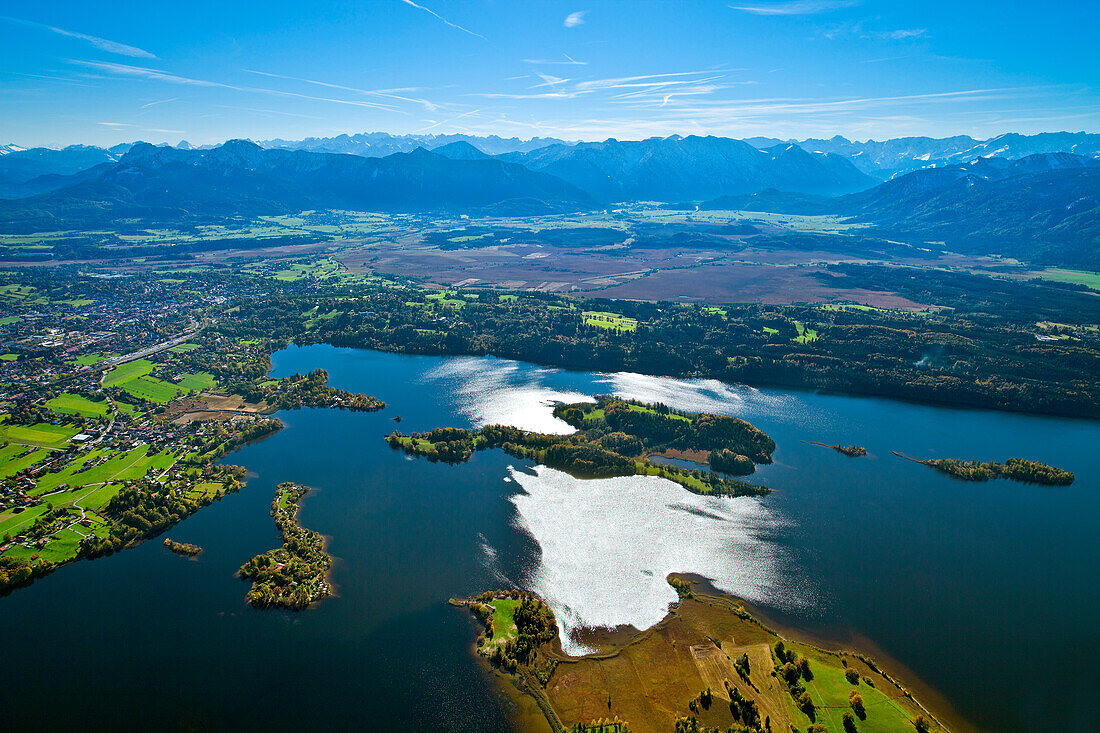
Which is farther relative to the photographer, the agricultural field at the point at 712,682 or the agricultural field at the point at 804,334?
the agricultural field at the point at 804,334

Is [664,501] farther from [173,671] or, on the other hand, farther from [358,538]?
[173,671]

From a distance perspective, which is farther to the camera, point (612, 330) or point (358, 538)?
point (612, 330)

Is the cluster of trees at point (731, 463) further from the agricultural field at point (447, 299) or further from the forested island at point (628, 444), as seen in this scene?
the agricultural field at point (447, 299)

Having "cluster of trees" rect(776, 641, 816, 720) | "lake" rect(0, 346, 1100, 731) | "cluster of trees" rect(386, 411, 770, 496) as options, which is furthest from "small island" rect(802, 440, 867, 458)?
"cluster of trees" rect(776, 641, 816, 720)

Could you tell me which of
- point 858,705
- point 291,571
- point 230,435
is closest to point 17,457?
point 230,435

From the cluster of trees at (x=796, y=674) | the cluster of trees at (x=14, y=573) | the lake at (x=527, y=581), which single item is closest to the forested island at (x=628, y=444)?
the lake at (x=527, y=581)

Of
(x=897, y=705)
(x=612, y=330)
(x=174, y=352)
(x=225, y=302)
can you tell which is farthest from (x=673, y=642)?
(x=225, y=302)
